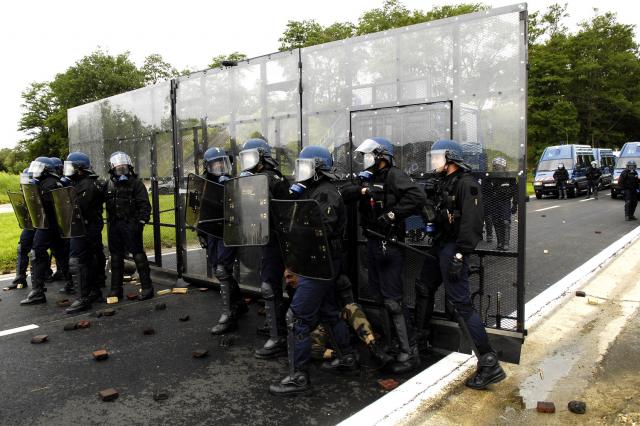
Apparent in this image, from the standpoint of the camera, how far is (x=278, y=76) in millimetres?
6070

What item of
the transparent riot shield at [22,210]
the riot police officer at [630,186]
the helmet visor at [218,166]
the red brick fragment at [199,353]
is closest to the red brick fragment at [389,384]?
the red brick fragment at [199,353]

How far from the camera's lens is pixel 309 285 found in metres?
4.02

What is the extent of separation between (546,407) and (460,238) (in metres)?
1.35

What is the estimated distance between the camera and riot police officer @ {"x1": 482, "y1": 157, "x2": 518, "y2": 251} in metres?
4.34

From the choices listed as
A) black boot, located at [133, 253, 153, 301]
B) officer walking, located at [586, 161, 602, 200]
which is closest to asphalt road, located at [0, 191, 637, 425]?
black boot, located at [133, 253, 153, 301]

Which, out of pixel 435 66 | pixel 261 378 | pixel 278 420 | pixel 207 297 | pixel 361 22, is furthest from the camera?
pixel 361 22

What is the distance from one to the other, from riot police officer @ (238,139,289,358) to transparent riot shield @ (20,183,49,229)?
144 inches

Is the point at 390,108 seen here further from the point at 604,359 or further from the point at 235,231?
the point at 604,359

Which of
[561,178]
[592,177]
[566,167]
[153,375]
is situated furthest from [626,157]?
[153,375]

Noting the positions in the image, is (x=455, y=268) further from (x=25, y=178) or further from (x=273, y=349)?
(x=25, y=178)

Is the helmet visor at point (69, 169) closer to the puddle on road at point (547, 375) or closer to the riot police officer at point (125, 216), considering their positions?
the riot police officer at point (125, 216)

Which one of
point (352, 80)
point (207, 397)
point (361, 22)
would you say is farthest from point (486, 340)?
point (361, 22)

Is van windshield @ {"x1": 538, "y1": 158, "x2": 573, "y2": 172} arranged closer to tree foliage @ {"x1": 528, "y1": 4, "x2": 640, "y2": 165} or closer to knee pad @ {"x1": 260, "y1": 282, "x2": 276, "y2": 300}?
tree foliage @ {"x1": 528, "y1": 4, "x2": 640, "y2": 165}

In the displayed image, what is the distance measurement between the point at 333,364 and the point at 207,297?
3119 millimetres
